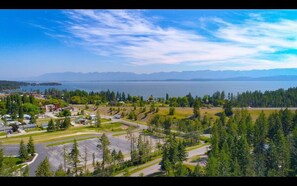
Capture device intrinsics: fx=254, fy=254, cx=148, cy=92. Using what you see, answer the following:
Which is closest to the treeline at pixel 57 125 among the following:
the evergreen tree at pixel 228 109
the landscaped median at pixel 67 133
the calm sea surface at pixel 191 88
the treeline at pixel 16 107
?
the landscaped median at pixel 67 133

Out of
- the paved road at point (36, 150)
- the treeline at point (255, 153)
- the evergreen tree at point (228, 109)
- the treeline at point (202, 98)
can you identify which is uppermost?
the treeline at point (202, 98)

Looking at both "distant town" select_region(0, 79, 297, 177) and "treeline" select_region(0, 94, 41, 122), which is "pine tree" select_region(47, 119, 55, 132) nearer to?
"distant town" select_region(0, 79, 297, 177)

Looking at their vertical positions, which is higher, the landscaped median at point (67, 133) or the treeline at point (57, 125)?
the treeline at point (57, 125)

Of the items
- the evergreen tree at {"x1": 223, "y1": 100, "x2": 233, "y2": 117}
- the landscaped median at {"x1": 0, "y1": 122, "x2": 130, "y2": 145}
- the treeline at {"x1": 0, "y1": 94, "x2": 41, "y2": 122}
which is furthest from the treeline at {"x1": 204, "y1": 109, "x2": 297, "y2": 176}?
the treeline at {"x1": 0, "y1": 94, "x2": 41, "y2": 122}

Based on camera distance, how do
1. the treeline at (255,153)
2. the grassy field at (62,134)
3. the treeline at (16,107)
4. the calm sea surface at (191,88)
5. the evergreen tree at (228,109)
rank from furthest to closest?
the calm sea surface at (191,88) → the evergreen tree at (228,109) → the treeline at (16,107) → the grassy field at (62,134) → the treeline at (255,153)

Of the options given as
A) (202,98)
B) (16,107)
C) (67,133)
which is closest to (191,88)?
(202,98)

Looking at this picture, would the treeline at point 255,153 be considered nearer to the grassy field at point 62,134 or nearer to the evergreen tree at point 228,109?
the evergreen tree at point 228,109

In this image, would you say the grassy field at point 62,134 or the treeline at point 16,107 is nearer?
the grassy field at point 62,134
